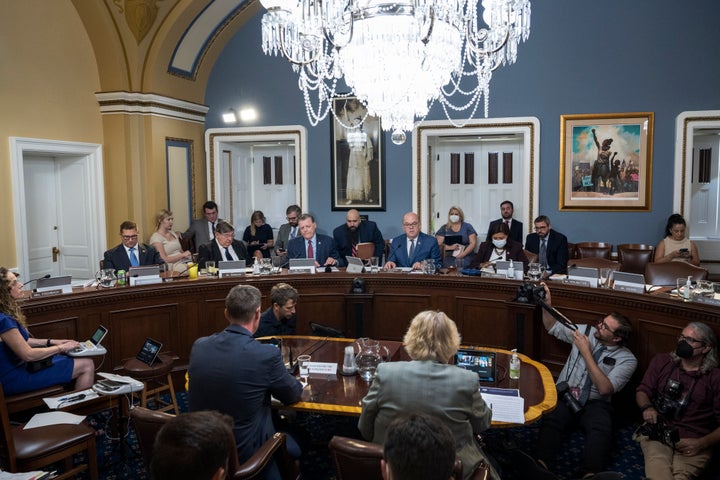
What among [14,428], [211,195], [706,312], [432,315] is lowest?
[14,428]

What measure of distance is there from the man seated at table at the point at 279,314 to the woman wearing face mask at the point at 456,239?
134 inches

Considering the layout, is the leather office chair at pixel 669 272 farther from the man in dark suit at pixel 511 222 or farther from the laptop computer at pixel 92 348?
the laptop computer at pixel 92 348

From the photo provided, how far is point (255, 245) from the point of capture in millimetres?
8344

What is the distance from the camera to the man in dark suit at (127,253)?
18.1 ft

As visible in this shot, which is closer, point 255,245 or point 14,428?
point 14,428

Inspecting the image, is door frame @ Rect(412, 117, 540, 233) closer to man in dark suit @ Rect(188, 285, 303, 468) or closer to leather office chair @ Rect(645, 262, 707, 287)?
leather office chair @ Rect(645, 262, 707, 287)

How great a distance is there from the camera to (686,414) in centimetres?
346

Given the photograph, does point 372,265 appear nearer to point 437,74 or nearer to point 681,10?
point 437,74

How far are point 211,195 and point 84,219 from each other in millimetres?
1955

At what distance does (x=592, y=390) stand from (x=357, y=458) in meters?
2.45

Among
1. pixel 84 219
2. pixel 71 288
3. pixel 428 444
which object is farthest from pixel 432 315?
pixel 84 219

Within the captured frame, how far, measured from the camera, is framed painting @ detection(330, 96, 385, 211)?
8.56m

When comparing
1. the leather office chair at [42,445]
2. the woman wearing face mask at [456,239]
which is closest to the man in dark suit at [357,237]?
the woman wearing face mask at [456,239]

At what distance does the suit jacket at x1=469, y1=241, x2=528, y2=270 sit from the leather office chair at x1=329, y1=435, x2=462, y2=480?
4000 mm
